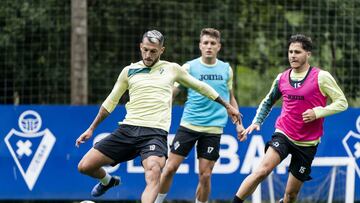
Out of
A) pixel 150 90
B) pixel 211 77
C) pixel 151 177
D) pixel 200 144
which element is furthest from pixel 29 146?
pixel 151 177

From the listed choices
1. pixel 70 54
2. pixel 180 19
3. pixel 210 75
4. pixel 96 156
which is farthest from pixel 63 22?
pixel 96 156

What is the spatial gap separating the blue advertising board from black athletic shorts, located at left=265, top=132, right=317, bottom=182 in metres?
2.71

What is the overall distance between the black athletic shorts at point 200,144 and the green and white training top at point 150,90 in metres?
1.17

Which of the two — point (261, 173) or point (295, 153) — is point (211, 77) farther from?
point (261, 173)

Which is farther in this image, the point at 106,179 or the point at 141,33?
the point at 141,33

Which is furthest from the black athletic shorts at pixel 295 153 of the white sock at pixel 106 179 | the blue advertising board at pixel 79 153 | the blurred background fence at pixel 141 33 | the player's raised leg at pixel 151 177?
the blurred background fence at pixel 141 33

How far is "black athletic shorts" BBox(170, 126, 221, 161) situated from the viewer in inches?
464

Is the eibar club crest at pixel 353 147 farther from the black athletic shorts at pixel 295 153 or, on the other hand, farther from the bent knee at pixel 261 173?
the bent knee at pixel 261 173

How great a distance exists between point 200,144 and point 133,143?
149cm

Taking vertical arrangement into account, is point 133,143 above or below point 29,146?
above

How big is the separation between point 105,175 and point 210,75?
1.78 meters

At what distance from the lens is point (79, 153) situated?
1373 cm

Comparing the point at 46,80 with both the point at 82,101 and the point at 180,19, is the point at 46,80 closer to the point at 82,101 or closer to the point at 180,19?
the point at 82,101

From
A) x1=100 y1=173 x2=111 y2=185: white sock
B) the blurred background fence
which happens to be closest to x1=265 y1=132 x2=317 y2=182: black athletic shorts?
x1=100 y1=173 x2=111 y2=185: white sock
